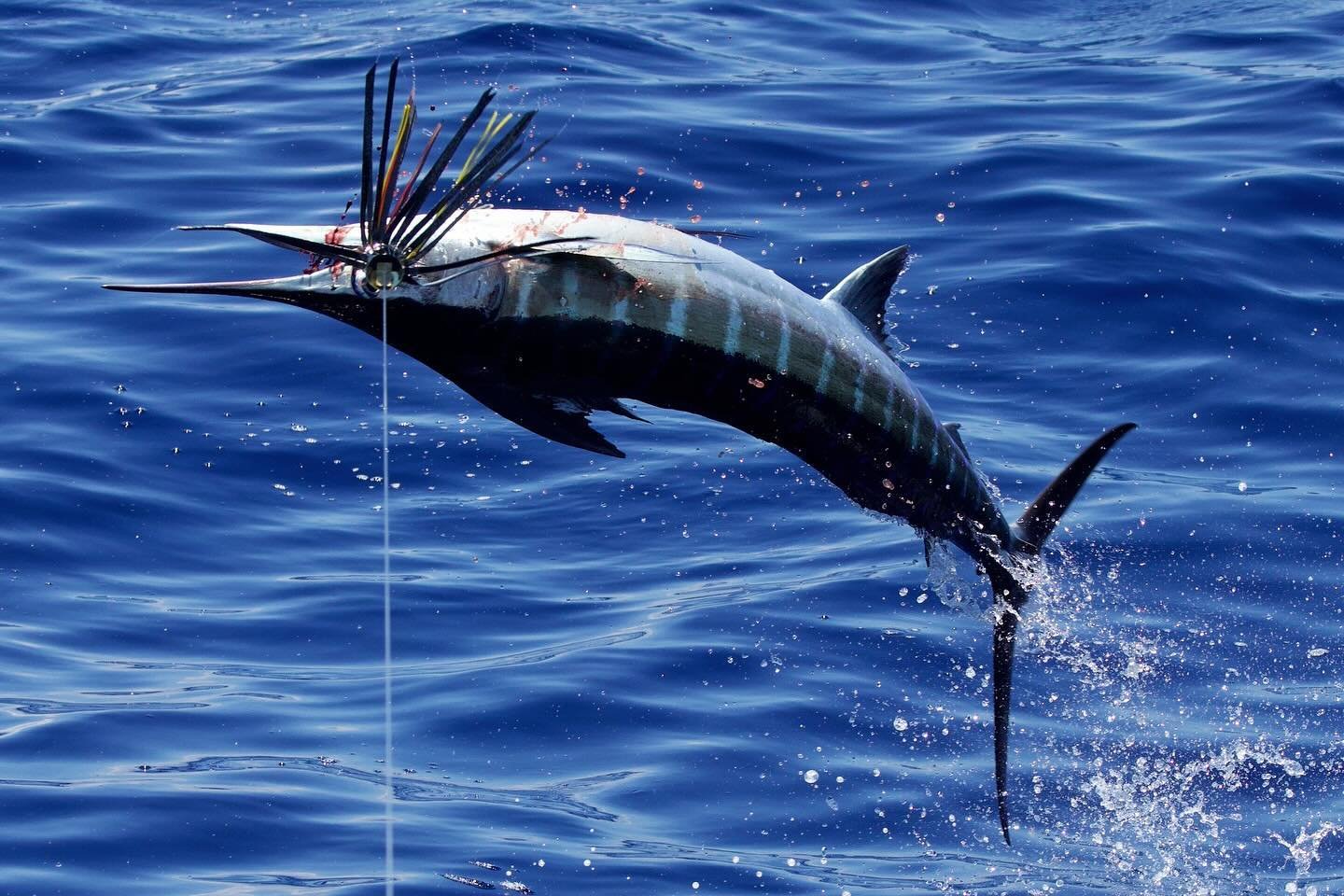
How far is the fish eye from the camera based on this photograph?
4.14 m

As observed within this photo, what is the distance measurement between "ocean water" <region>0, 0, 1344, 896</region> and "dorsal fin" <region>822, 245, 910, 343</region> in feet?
2.85

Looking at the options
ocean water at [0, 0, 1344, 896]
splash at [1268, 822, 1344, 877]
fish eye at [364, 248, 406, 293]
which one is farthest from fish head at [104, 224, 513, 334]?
splash at [1268, 822, 1344, 877]

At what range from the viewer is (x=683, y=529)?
9.67 meters

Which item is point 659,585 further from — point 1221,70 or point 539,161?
point 1221,70

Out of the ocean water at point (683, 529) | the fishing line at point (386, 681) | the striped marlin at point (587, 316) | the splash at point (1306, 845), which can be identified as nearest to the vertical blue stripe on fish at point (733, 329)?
the striped marlin at point (587, 316)

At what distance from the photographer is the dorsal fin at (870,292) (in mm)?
5094

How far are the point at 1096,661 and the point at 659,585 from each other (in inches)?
74.8

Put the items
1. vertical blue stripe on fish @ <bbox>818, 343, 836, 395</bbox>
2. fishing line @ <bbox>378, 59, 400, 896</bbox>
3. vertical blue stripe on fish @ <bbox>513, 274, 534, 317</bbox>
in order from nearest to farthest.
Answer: fishing line @ <bbox>378, 59, 400, 896</bbox> < vertical blue stripe on fish @ <bbox>513, 274, 534, 317</bbox> < vertical blue stripe on fish @ <bbox>818, 343, 836, 395</bbox>

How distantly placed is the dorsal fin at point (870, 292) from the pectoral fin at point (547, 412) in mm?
865

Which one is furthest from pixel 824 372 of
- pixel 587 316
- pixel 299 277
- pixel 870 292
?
pixel 299 277

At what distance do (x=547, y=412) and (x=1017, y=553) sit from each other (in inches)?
72.7

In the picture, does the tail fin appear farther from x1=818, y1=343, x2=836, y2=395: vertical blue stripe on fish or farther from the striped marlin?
x1=818, y1=343, x2=836, y2=395: vertical blue stripe on fish

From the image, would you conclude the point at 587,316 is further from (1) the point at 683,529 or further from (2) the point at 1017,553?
(1) the point at 683,529

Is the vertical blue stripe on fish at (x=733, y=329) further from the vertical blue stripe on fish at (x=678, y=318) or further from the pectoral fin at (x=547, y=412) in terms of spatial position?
the pectoral fin at (x=547, y=412)
